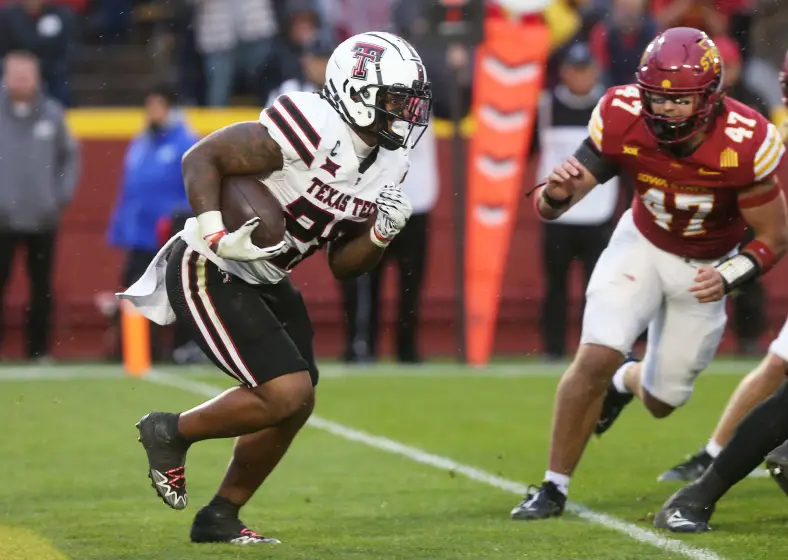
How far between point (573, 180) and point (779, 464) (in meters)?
1.29

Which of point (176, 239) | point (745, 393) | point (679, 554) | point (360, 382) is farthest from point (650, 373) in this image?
point (360, 382)

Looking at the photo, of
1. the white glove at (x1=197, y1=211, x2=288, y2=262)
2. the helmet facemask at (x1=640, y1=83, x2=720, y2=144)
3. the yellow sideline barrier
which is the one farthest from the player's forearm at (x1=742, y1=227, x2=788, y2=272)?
the yellow sideline barrier

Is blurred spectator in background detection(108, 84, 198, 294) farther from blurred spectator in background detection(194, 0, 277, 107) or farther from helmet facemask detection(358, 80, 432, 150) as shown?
helmet facemask detection(358, 80, 432, 150)

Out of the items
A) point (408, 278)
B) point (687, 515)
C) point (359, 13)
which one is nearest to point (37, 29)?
point (359, 13)

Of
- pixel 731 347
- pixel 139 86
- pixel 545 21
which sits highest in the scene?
pixel 545 21

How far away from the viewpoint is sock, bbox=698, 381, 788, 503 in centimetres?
495

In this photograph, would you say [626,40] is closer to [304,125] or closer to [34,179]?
[34,179]

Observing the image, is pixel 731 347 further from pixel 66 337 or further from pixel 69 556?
pixel 69 556

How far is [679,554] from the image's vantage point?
470cm

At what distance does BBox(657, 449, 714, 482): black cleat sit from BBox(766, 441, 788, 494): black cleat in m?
1.56

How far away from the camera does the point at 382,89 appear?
15.9ft

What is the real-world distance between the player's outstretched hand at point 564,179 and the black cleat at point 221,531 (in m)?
1.55

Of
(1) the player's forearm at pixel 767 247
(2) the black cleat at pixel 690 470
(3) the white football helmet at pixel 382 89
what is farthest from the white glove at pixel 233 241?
(2) the black cleat at pixel 690 470

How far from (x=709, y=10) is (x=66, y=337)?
5.48 m
